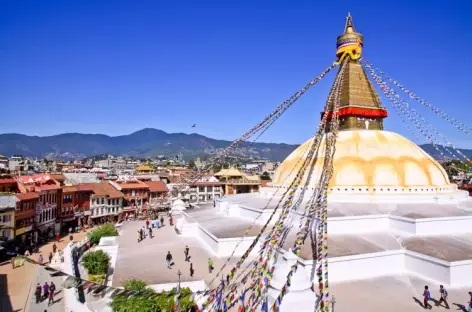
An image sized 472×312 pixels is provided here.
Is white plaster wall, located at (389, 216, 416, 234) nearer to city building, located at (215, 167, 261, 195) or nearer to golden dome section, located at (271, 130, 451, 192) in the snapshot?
golden dome section, located at (271, 130, 451, 192)

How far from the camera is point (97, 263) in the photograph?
1263 centimetres

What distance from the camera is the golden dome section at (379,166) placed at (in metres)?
16.1

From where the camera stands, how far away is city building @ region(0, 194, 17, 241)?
19.8m

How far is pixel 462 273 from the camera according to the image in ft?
35.1

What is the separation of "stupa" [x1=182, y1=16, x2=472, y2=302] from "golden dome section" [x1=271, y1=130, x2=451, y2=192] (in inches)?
1.7

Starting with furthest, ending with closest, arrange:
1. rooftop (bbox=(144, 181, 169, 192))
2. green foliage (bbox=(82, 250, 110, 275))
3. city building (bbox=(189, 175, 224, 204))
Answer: city building (bbox=(189, 175, 224, 204)), rooftop (bbox=(144, 181, 169, 192)), green foliage (bbox=(82, 250, 110, 275))

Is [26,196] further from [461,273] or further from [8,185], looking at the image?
[461,273]

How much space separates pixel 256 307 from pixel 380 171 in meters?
10.3

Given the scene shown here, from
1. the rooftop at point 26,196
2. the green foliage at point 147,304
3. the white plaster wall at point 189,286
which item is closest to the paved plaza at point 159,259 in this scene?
the white plaster wall at point 189,286

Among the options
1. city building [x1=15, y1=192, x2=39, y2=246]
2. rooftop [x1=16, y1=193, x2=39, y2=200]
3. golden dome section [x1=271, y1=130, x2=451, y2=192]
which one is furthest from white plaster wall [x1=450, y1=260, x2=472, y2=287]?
rooftop [x1=16, y1=193, x2=39, y2=200]

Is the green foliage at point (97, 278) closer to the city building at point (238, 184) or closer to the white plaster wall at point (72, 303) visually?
the white plaster wall at point (72, 303)

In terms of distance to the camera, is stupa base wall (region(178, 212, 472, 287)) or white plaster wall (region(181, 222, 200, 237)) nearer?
stupa base wall (region(178, 212, 472, 287))

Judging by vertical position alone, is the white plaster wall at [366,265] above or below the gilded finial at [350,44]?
below

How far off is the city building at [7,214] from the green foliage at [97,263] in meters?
9.63
